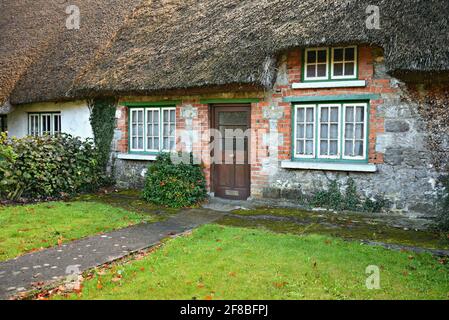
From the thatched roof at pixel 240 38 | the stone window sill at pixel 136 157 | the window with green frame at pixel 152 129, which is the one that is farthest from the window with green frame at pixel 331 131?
the stone window sill at pixel 136 157

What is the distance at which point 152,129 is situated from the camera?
434 inches

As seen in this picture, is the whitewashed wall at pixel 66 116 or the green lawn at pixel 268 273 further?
the whitewashed wall at pixel 66 116

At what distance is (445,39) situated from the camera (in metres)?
7.02

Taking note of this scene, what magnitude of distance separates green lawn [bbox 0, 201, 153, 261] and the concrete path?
0.34 meters

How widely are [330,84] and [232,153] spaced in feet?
8.90

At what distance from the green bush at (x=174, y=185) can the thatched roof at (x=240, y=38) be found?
183 centimetres

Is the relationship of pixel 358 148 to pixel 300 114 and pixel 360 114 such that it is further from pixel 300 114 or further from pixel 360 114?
pixel 300 114

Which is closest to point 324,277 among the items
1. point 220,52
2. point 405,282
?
point 405,282

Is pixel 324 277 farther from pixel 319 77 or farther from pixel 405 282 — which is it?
pixel 319 77

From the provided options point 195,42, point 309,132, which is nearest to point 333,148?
point 309,132

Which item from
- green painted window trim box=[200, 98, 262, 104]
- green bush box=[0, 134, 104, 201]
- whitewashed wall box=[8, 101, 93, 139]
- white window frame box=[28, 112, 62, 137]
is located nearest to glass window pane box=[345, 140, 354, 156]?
green painted window trim box=[200, 98, 262, 104]

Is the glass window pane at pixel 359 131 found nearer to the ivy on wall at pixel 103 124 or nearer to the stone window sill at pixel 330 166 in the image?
the stone window sill at pixel 330 166

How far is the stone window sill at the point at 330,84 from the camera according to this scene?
8.20 m

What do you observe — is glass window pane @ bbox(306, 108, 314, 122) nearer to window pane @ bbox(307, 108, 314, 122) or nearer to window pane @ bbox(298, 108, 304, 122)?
window pane @ bbox(307, 108, 314, 122)
